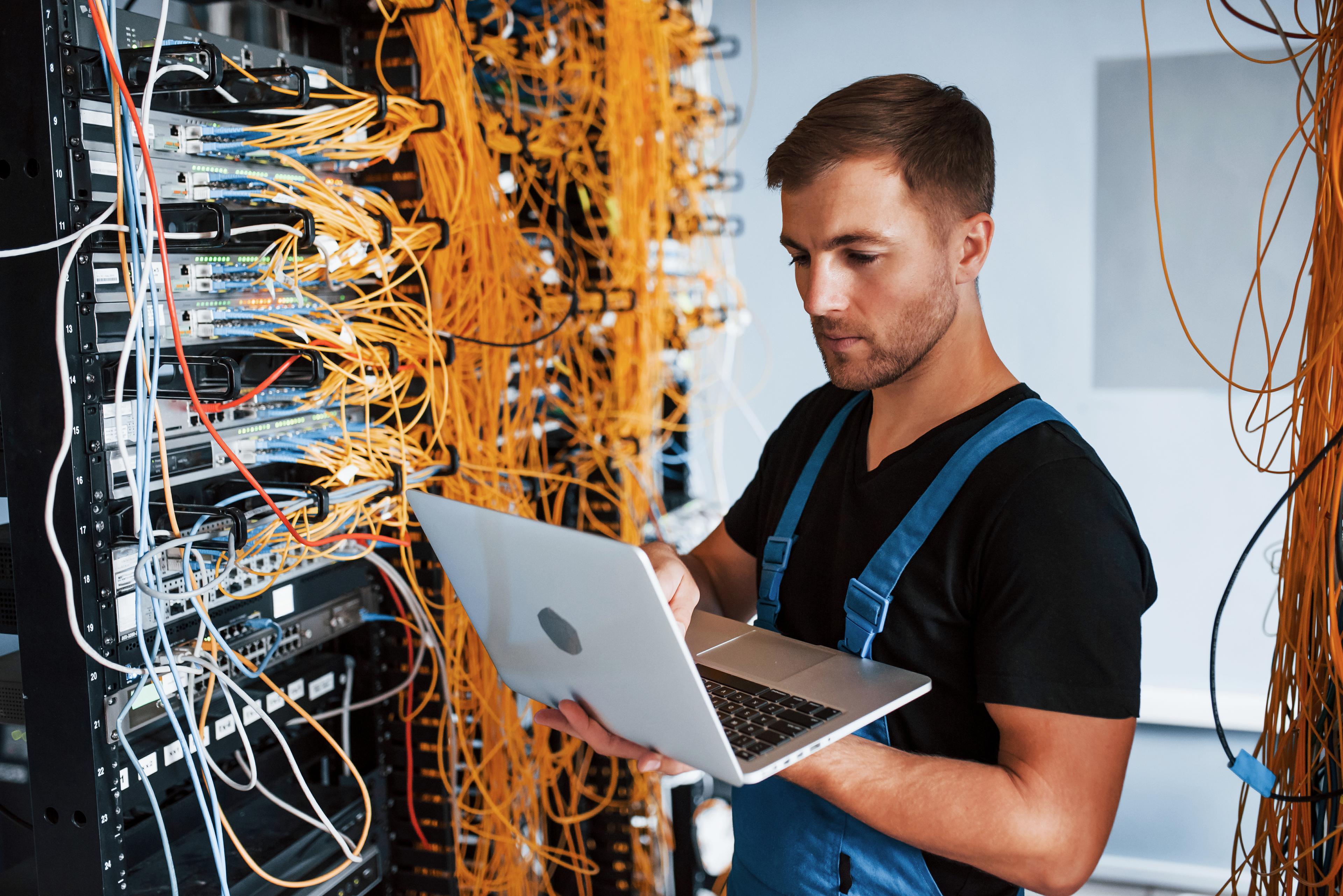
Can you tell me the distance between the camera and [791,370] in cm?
300

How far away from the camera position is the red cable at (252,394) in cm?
105

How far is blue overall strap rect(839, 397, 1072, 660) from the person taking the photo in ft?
3.28

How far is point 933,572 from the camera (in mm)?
1000

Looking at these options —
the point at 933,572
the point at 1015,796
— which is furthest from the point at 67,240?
the point at 1015,796

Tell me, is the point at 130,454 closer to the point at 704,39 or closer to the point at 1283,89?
the point at 704,39

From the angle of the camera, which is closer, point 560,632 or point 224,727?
point 560,632

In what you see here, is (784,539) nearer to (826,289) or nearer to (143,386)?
(826,289)

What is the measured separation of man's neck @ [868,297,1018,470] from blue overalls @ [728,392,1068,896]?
0.06m

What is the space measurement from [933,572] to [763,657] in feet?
0.70

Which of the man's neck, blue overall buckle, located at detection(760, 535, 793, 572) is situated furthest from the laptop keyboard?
the man's neck

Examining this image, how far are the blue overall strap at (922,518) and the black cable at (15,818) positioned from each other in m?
1.08

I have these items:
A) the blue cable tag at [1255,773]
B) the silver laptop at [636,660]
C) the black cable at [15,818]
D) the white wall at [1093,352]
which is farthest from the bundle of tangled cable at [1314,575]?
the white wall at [1093,352]

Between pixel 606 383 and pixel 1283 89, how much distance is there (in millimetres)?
1891

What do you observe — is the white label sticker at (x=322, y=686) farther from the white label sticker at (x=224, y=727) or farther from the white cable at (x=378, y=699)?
the white label sticker at (x=224, y=727)
